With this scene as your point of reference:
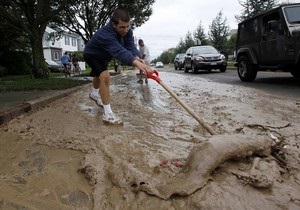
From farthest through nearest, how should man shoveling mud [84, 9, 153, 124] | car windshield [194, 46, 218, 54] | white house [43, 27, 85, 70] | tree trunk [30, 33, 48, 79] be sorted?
white house [43, 27, 85, 70]
car windshield [194, 46, 218, 54]
tree trunk [30, 33, 48, 79]
man shoveling mud [84, 9, 153, 124]

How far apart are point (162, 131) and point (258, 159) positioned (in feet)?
4.90

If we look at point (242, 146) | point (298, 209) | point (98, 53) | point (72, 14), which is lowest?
point (298, 209)

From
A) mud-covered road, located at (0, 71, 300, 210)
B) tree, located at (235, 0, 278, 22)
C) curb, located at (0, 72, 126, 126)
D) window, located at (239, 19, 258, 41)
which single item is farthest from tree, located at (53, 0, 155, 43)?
mud-covered road, located at (0, 71, 300, 210)

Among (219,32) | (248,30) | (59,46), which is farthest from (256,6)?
(59,46)

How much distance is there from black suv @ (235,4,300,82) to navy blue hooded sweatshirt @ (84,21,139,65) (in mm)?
5423

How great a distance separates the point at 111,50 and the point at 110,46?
0.18 ft

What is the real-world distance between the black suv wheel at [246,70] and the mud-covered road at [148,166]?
23.0 ft

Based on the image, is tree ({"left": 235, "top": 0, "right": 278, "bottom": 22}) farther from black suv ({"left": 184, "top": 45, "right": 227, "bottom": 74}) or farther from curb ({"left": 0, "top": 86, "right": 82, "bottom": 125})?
curb ({"left": 0, "top": 86, "right": 82, "bottom": 125})

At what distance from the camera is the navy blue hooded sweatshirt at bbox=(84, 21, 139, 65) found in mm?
Answer: 4171

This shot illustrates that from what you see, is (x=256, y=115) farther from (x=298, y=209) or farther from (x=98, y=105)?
(x=298, y=209)

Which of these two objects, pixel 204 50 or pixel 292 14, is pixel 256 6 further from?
pixel 292 14

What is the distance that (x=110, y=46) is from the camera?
437 centimetres

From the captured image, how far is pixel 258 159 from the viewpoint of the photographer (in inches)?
109

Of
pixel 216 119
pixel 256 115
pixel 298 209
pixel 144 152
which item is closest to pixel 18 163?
pixel 144 152
